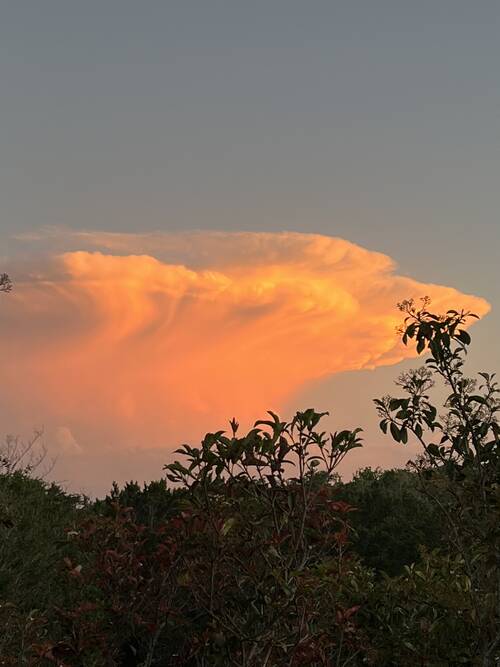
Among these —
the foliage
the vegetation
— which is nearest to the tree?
the vegetation

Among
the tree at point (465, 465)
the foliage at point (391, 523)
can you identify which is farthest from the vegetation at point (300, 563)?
the foliage at point (391, 523)

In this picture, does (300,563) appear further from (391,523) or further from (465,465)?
(391,523)

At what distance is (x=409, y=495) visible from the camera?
99.5 feet

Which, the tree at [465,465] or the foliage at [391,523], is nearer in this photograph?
the tree at [465,465]

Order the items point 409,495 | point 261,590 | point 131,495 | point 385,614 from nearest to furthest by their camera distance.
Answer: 1. point 261,590
2. point 385,614
3. point 131,495
4. point 409,495

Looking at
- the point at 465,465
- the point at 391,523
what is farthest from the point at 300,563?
the point at 391,523

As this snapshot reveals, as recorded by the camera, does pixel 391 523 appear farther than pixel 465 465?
Yes

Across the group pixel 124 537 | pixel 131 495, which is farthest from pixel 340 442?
pixel 131 495

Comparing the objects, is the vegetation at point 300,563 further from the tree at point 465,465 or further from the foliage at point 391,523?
the foliage at point 391,523

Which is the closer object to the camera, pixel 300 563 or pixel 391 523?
pixel 300 563

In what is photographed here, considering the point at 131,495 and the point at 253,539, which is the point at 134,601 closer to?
the point at 253,539

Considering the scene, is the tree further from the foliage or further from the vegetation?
the foliage

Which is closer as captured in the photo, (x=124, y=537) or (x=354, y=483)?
(x=124, y=537)

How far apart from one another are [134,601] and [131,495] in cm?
1302
